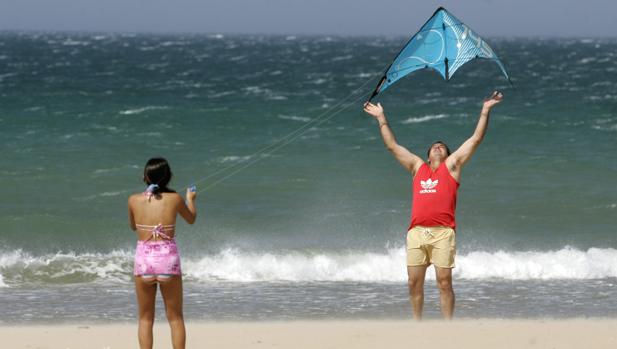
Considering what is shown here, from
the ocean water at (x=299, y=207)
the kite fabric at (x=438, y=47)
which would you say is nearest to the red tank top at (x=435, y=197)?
the kite fabric at (x=438, y=47)

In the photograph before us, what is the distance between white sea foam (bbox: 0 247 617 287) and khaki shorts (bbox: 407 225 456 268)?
431 cm

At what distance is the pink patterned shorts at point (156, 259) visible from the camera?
6.76 metres

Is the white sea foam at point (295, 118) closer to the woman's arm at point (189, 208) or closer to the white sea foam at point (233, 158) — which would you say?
the white sea foam at point (233, 158)

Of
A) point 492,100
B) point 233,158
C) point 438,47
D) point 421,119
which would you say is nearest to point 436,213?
point 492,100

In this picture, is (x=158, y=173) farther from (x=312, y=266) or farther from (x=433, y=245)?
(x=312, y=266)

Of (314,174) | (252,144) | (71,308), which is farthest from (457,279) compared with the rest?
(252,144)

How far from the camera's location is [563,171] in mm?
19531

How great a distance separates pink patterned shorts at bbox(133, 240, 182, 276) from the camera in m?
6.76

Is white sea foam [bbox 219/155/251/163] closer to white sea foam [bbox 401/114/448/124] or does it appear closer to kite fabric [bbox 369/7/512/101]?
white sea foam [bbox 401/114/448/124]

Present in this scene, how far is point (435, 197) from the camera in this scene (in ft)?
26.5

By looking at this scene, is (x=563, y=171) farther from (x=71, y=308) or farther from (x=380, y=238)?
(x=71, y=308)

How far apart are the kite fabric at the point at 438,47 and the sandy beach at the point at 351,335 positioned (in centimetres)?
188

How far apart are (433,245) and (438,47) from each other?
173cm

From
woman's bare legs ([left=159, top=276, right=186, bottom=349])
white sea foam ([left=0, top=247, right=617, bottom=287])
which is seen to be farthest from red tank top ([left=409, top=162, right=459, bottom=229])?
white sea foam ([left=0, top=247, right=617, bottom=287])
